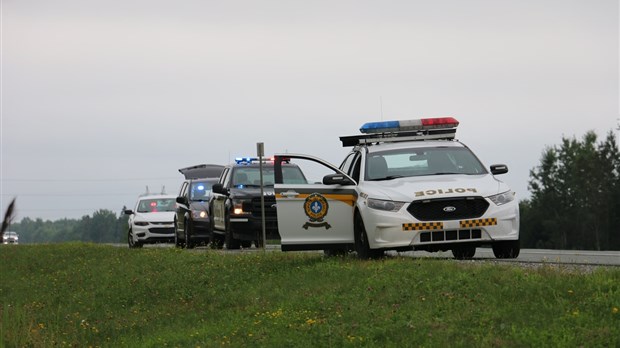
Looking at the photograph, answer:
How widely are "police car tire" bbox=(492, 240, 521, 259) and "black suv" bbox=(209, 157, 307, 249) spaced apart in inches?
391

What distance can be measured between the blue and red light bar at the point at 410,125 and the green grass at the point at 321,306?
223cm

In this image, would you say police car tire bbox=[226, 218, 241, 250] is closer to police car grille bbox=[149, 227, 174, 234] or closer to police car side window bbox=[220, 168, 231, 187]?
police car side window bbox=[220, 168, 231, 187]

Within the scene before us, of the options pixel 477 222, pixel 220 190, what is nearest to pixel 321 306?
pixel 477 222

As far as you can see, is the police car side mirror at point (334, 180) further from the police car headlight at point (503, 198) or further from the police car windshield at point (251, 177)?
the police car windshield at point (251, 177)

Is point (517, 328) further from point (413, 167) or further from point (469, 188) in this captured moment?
point (413, 167)

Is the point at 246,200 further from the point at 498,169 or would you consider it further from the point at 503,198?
the point at 503,198

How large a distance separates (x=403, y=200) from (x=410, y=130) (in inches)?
110

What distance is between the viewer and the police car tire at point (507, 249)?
16.7 metres

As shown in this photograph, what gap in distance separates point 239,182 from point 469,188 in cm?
1282

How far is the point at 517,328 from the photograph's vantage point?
10539mm

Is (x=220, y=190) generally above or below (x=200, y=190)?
below

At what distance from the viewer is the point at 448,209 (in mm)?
16125


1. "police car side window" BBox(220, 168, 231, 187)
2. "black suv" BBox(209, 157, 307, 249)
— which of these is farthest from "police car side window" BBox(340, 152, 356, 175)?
"police car side window" BBox(220, 168, 231, 187)

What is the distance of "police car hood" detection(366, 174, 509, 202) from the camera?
1616 cm
